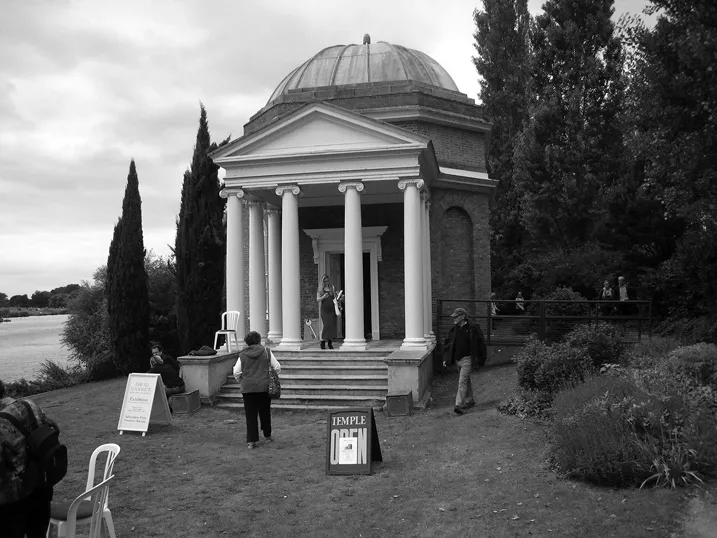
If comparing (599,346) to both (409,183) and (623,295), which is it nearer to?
(409,183)

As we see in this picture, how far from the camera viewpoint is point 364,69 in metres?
20.3

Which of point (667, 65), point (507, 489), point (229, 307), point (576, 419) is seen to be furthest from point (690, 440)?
point (229, 307)

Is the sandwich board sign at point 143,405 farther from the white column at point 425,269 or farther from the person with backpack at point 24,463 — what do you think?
the white column at point 425,269

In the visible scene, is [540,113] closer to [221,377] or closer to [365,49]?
[365,49]

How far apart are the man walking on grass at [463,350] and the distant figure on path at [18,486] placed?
302 inches

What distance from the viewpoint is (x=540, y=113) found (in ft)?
82.6

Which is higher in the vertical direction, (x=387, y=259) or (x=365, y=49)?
(x=365, y=49)

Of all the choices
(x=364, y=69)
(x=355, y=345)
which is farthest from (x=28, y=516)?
(x=364, y=69)

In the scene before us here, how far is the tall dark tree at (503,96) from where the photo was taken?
30545 millimetres

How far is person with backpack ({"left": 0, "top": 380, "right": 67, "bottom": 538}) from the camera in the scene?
4000 millimetres

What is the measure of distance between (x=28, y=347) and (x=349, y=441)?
28684 millimetres

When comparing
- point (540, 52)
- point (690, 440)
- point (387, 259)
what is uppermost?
point (540, 52)

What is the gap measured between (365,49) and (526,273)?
11.7 metres

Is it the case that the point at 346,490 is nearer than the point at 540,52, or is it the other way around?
the point at 346,490
